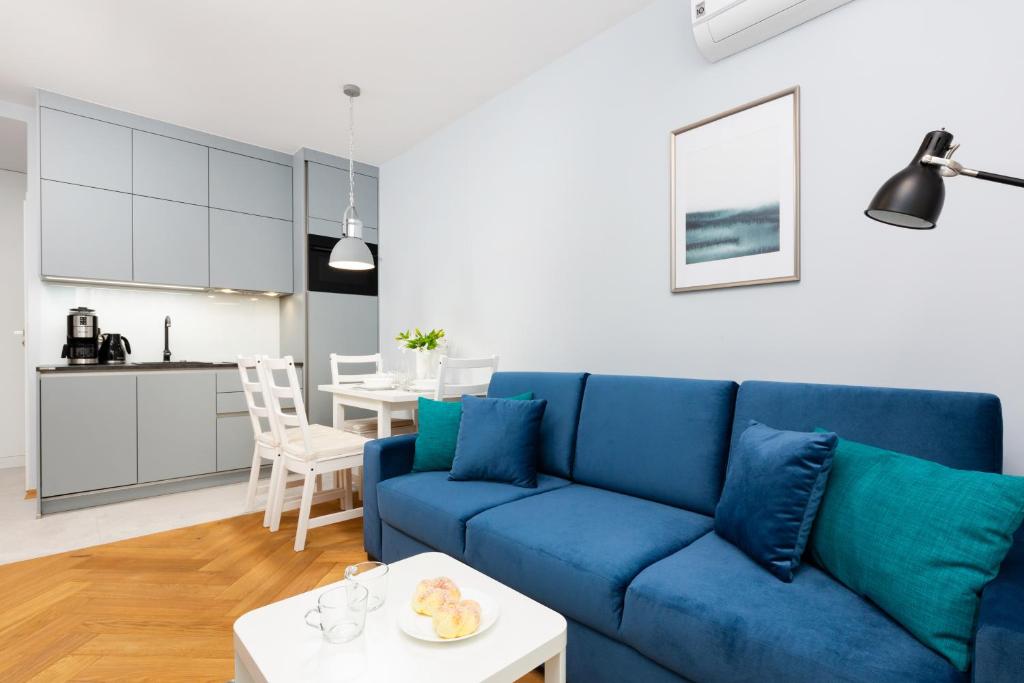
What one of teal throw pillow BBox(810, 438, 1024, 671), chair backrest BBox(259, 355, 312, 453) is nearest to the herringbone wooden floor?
chair backrest BBox(259, 355, 312, 453)

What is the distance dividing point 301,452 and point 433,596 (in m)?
1.74

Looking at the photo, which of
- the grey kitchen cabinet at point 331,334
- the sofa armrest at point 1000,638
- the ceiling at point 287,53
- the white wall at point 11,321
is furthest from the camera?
the white wall at point 11,321

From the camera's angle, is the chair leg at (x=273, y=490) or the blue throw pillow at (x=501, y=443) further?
the chair leg at (x=273, y=490)

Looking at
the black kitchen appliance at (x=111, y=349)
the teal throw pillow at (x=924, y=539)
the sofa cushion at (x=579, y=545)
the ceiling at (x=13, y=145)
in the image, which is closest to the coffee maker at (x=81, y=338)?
the black kitchen appliance at (x=111, y=349)

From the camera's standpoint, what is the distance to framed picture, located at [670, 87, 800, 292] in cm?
200

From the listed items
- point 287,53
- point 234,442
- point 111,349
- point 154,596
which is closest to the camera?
point 154,596

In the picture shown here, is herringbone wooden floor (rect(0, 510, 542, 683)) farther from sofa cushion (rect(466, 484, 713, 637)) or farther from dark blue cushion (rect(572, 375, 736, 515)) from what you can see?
dark blue cushion (rect(572, 375, 736, 515))

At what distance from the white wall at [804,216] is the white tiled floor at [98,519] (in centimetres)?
195

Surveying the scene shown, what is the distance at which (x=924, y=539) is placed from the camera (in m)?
1.04

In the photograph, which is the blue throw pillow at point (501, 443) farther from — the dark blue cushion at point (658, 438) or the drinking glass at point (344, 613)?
the drinking glass at point (344, 613)

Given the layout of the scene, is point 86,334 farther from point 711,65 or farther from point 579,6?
point 711,65

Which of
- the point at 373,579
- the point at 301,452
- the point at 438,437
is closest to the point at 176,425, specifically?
the point at 301,452

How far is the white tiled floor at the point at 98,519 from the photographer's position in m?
2.67

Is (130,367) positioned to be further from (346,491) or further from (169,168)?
(346,491)
